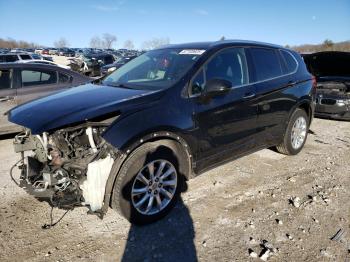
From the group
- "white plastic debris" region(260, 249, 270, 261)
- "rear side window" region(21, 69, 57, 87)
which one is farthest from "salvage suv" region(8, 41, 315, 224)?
"rear side window" region(21, 69, 57, 87)

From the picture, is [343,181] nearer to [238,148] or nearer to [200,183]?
[238,148]

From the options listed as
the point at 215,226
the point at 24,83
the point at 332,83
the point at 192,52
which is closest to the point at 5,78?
the point at 24,83

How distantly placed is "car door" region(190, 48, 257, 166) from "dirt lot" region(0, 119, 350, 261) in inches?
21.7

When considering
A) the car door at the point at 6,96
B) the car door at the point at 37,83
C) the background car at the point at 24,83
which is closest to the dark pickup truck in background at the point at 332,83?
the background car at the point at 24,83

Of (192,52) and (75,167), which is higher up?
(192,52)

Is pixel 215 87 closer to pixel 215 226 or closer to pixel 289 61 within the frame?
pixel 215 226

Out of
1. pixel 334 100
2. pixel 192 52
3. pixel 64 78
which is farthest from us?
pixel 334 100

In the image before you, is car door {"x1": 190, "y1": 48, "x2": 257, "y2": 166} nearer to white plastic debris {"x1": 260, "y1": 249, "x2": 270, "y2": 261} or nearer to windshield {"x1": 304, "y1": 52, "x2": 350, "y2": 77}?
white plastic debris {"x1": 260, "y1": 249, "x2": 270, "y2": 261}

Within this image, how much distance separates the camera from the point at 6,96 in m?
6.40

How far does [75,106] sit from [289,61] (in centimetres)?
363

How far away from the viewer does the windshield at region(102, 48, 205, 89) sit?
3939mm

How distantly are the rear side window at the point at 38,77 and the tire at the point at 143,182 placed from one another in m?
4.39

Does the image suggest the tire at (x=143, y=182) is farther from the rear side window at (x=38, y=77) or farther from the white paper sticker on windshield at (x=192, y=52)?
the rear side window at (x=38, y=77)

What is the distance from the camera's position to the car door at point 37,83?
659 centimetres
